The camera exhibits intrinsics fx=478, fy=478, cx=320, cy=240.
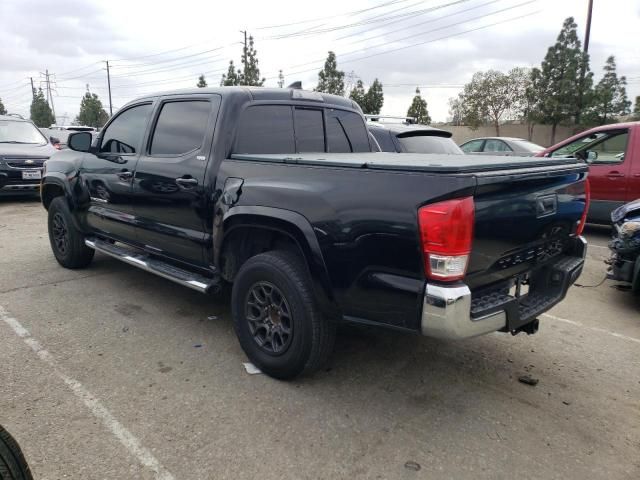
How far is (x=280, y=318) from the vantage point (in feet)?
10.1

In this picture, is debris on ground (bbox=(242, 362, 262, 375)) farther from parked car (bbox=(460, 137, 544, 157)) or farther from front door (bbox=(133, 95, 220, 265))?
parked car (bbox=(460, 137, 544, 157))

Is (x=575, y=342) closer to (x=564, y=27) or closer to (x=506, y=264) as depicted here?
(x=506, y=264)

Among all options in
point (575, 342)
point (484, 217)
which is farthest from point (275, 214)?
point (575, 342)

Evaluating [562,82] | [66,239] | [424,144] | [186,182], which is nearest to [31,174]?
[66,239]

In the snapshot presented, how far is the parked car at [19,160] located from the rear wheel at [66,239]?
202 inches

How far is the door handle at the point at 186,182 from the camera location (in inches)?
138

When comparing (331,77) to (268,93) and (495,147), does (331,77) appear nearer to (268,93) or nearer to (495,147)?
(495,147)

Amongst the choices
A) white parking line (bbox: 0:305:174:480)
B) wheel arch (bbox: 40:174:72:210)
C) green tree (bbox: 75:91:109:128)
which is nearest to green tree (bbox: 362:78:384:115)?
wheel arch (bbox: 40:174:72:210)

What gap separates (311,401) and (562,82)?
3307cm

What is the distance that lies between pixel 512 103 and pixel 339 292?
36070 mm

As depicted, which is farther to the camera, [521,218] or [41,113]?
[41,113]

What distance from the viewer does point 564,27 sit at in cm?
3184

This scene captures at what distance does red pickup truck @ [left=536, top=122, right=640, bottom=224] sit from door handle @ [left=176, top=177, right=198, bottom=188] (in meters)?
6.50

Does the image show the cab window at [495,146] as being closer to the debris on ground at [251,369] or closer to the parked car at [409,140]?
the parked car at [409,140]
